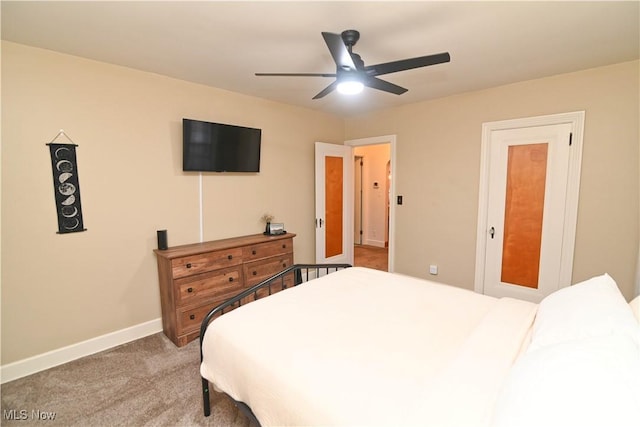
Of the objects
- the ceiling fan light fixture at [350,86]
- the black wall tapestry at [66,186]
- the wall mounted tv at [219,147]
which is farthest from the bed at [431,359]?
the wall mounted tv at [219,147]

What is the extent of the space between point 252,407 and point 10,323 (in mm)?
2220

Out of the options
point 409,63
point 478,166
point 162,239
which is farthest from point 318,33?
point 478,166

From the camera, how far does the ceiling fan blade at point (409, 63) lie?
5.81 ft

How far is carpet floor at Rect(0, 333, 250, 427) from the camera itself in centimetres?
186

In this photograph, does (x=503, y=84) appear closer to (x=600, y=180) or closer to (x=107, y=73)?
(x=600, y=180)

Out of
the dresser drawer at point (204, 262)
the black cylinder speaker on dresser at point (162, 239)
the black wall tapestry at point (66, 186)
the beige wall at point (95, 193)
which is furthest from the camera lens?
the black cylinder speaker on dresser at point (162, 239)

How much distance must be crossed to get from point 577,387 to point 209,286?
2.75 m

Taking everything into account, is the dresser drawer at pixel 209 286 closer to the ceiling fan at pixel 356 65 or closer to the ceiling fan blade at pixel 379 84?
the ceiling fan at pixel 356 65

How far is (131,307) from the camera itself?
281 centimetres

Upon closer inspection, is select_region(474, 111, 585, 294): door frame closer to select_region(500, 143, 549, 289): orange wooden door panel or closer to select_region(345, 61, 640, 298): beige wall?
select_region(345, 61, 640, 298): beige wall

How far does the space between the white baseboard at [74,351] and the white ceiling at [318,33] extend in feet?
7.94

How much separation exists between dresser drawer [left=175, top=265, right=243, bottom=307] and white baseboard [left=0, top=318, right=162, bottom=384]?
563mm

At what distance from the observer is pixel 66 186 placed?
7.93ft

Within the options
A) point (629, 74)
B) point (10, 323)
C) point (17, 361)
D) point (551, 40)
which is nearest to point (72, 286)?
point (10, 323)
